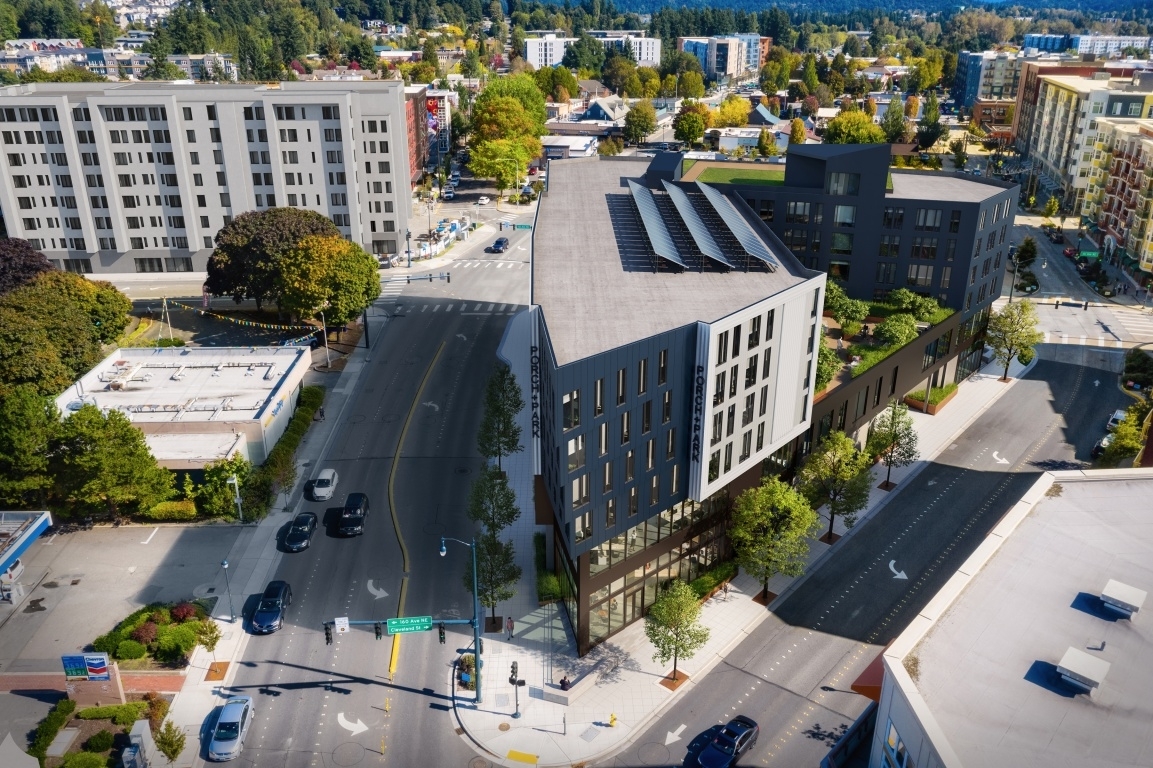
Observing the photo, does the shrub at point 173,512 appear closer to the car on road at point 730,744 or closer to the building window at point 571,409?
the building window at point 571,409

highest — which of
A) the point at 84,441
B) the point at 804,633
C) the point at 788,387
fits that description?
the point at 788,387

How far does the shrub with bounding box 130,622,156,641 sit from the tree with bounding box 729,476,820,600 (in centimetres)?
3642

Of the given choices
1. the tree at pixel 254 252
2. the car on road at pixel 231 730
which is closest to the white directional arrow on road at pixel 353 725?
the car on road at pixel 231 730

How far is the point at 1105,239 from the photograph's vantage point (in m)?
137

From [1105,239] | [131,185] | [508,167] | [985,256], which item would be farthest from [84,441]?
[1105,239]

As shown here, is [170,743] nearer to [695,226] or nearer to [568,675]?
[568,675]

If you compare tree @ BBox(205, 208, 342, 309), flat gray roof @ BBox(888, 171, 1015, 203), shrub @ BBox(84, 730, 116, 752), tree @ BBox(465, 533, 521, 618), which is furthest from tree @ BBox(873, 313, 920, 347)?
tree @ BBox(205, 208, 342, 309)

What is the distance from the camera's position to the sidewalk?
157 feet

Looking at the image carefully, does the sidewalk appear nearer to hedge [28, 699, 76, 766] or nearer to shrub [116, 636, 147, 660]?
shrub [116, 636, 147, 660]

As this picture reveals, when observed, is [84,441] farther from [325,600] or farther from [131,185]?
[131,185]

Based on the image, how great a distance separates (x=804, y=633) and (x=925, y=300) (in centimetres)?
3820

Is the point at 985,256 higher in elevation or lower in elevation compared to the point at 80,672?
higher

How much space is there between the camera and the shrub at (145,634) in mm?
52812

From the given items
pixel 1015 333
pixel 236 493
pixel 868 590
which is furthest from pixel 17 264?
pixel 1015 333
